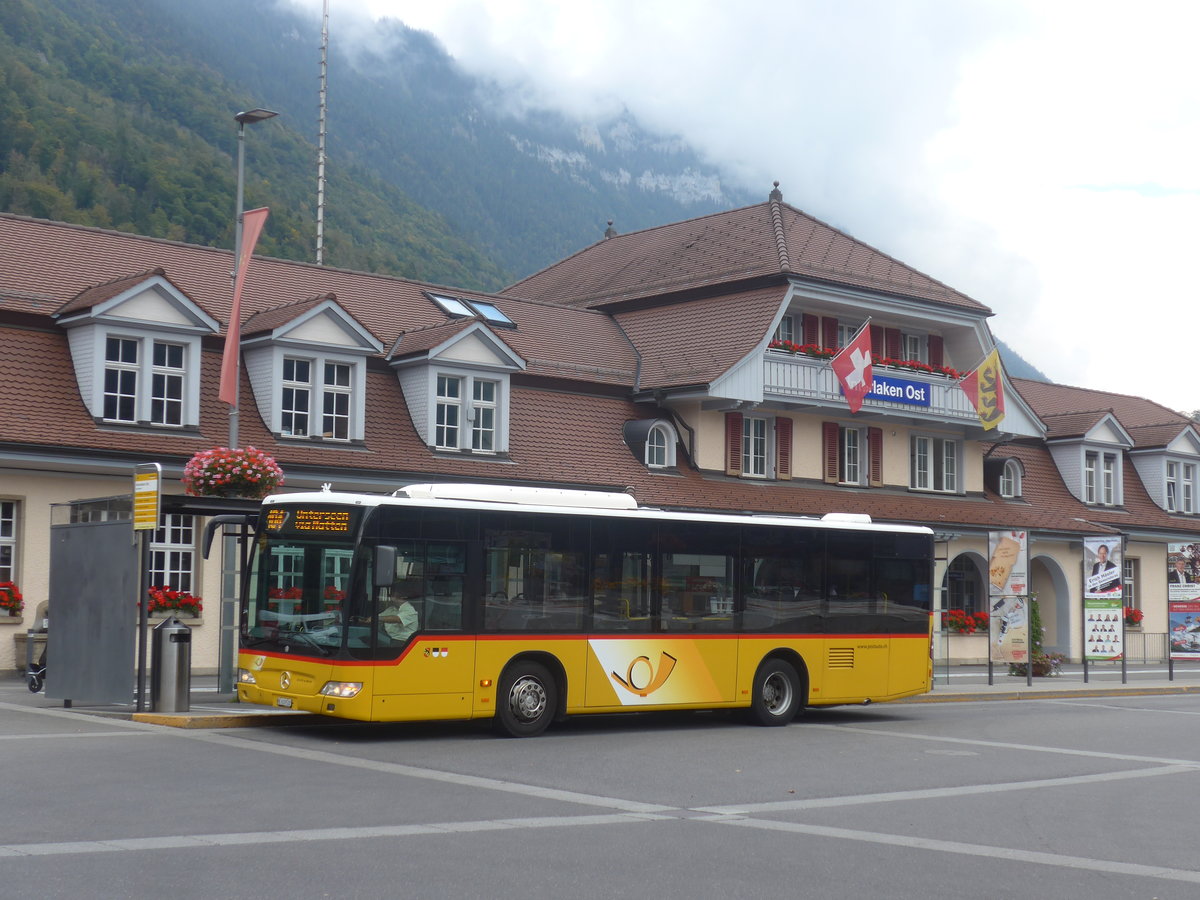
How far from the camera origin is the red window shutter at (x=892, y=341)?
131 ft

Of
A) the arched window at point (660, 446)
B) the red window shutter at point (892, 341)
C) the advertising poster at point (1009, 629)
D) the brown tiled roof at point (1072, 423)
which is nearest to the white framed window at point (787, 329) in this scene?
the red window shutter at point (892, 341)

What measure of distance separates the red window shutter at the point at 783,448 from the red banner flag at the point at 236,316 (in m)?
Answer: 17.4

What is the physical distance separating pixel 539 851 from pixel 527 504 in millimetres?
8457

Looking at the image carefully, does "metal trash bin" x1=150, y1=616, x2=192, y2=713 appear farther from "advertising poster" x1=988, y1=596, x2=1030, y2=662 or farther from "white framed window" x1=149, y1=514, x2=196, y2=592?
"advertising poster" x1=988, y1=596, x2=1030, y2=662

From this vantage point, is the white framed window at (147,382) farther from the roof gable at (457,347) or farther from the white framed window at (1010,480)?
the white framed window at (1010,480)

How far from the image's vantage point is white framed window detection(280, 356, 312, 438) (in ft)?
91.9

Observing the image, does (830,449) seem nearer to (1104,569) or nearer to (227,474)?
(1104,569)

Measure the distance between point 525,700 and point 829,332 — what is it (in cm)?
2268

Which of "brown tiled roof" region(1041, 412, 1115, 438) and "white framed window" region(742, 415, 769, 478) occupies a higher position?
"brown tiled roof" region(1041, 412, 1115, 438)

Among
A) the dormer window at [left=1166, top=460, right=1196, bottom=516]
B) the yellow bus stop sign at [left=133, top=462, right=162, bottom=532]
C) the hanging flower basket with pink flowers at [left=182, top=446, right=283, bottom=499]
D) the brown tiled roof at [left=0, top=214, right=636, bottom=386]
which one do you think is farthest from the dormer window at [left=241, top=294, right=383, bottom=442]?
the dormer window at [left=1166, top=460, right=1196, bottom=516]

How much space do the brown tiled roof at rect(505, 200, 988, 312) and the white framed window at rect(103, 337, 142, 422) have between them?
16.0m

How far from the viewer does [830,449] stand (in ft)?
125

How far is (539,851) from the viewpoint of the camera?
32.3 ft

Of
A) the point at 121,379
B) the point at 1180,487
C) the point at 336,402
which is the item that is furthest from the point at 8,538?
the point at 1180,487
